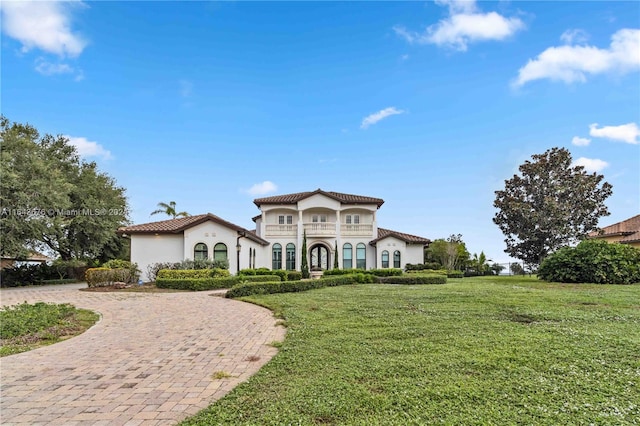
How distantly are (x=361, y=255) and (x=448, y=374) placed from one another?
27935 millimetres

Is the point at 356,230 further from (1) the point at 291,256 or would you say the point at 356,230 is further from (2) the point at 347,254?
(1) the point at 291,256

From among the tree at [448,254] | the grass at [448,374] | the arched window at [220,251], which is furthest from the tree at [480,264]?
the grass at [448,374]

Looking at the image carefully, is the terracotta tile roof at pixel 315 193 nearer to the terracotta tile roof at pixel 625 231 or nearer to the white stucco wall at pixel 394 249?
the white stucco wall at pixel 394 249

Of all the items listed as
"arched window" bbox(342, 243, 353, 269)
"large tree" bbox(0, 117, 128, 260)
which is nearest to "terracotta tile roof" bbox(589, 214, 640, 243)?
"arched window" bbox(342, 243, 353, 269)

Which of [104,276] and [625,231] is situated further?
[625,231]

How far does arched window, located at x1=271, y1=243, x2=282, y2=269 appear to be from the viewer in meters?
31.7

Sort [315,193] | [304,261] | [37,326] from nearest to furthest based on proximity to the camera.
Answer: [37,326] → [304,261] → [315,193]

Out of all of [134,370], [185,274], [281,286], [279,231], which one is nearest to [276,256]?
[279,231]

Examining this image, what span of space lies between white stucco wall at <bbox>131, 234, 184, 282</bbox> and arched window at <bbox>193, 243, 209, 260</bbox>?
92 cm

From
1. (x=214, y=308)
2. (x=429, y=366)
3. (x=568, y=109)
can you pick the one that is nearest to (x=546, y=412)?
(x=429, y=366)

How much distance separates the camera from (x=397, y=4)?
13844mm

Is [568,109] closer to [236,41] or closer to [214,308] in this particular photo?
[236,41]

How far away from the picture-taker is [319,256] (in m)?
35.1

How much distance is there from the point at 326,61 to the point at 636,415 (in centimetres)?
1677
